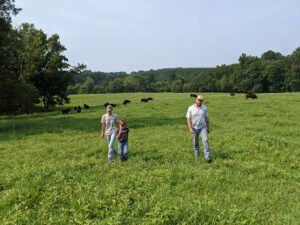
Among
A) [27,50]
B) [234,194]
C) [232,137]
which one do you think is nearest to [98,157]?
[234,194]

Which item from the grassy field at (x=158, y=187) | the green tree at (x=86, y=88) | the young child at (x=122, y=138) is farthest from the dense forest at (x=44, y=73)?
the green tree at (x=86, y=88)

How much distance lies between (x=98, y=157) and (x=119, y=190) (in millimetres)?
3736

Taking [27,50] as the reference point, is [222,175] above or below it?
below

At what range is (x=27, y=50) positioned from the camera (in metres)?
35.4

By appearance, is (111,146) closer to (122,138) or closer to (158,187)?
(122,138)

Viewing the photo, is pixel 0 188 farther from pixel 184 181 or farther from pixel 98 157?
pixel 184 181

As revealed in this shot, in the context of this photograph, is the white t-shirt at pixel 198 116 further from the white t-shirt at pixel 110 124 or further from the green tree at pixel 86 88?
the green tree at pixel 86 88

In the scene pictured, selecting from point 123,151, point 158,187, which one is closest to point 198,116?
point 123,151

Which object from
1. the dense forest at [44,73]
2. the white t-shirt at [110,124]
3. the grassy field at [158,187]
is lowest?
the grassy field at [158,187]

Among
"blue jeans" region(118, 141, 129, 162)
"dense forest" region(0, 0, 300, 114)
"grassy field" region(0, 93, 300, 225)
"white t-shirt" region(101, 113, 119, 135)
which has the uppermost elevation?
"dense forest" region(0, 0, 300, 114)

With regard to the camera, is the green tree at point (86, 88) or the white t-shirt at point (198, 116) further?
the green tree at point (86, 88)

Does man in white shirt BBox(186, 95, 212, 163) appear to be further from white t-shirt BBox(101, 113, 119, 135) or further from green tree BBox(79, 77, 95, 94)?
green tree BBox(79, 77, 95, 94)

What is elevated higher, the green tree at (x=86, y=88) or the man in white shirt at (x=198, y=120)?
the green tree at (x=86, y=88)

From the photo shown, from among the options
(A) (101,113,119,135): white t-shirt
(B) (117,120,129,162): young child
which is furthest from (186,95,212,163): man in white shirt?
(A) (101,113,119,135): white t-shirt
